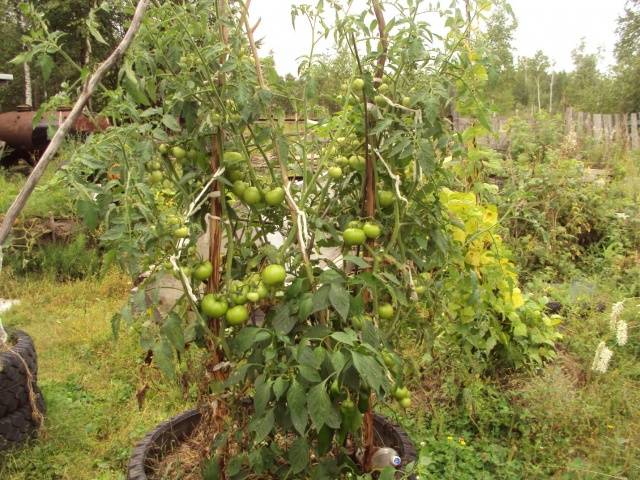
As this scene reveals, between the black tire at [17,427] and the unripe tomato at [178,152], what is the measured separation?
6.16 feet

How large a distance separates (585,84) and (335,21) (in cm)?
3130

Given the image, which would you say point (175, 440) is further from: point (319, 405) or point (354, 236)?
point (354, 236)

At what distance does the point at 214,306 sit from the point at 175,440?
88 cm

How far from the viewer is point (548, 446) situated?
282cm

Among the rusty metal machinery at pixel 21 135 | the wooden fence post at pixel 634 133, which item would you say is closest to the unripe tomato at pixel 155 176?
the rusty metal machinery at pixel 21 135

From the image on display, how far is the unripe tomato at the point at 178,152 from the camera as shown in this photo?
63.3 inches

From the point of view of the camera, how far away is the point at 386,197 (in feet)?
5.58

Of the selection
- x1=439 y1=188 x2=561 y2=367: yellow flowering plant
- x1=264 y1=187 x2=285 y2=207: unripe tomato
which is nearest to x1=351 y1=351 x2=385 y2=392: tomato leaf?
x1=264 y1=187 x2=285 y2=207: unripe tomato

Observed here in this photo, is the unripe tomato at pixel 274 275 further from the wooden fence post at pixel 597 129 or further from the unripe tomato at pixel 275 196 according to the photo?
the wooden fence post at pixel 597 129

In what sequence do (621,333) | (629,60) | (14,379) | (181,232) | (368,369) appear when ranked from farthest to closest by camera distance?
(629,60) → (14,379) → (621,333) → (181,232) → (368,369)

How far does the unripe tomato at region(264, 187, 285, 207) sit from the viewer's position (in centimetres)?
157

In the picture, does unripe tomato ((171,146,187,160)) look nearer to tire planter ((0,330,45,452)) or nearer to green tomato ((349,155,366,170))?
green tomato ((349,155,366,170))

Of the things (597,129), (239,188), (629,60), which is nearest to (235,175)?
(239,188)

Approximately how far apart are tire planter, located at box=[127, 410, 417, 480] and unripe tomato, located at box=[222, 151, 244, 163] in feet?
3.30
